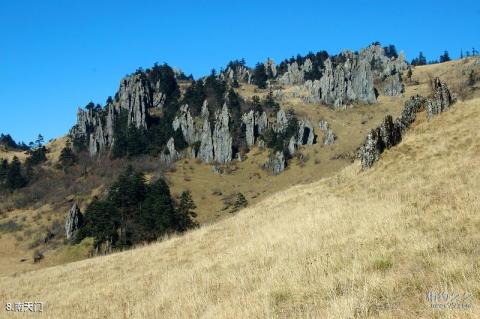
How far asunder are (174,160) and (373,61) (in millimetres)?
121996

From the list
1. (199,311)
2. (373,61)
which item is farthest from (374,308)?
(373,61)

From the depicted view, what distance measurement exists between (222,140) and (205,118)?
1478 centimetres

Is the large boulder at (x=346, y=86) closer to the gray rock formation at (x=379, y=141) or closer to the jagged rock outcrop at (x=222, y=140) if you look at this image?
the jagged rock outcrop at (x=222, y=140)

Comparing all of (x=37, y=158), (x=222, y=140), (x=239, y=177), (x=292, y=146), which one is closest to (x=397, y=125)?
(x=239, y=177)

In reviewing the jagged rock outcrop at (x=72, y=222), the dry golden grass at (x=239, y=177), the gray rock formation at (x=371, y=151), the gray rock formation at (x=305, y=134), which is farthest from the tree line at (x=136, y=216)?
the gray rock formation at (x=305, y=134)

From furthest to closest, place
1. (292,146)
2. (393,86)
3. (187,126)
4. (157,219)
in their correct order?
(393,86) < (187,126) < (292,146) < (157,219)

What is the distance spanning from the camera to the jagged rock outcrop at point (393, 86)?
15555 centimetres

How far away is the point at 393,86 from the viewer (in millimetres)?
157000

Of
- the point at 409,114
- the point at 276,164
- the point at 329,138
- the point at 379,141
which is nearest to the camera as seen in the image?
the point at 379,141

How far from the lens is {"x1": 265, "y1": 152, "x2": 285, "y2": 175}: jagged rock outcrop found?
361 ft

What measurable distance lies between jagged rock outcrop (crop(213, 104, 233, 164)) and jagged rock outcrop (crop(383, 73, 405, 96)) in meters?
66.3

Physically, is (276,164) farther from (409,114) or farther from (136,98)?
(409,114)

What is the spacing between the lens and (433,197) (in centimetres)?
1552

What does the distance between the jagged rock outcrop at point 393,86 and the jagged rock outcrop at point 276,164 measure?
66.5 meters
